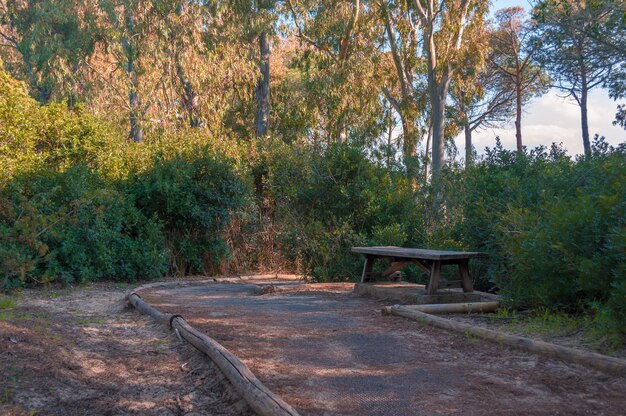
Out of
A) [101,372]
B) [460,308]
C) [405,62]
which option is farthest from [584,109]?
[101,372]

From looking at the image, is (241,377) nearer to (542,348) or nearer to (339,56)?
(542,348)

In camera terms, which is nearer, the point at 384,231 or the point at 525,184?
the point at 525,184

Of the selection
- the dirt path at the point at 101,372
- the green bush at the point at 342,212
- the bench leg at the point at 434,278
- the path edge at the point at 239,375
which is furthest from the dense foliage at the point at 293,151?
the path edge at the point at 239,375

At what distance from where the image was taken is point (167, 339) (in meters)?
7.13

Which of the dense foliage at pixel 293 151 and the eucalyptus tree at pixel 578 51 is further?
the eucalyptus tree at pixel 578 51

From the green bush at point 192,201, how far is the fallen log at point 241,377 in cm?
965

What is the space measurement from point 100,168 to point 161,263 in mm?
2666

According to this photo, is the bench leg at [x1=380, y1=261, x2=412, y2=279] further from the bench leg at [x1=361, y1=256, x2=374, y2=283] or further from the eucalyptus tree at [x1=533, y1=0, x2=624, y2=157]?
the eucalyptus tree at [x1=533, y1=0, x2=624, y2=157]

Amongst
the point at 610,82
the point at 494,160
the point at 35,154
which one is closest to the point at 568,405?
the point at 494,160

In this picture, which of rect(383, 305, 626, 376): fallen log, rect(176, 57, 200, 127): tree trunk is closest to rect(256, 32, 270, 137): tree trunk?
rect(176, 57, 200, 127): tree trunk

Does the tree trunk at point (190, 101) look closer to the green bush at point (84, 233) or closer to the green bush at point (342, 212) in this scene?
the green bush at point (84, 233)

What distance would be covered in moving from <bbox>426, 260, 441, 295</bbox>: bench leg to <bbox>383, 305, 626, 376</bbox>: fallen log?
62.0 inches

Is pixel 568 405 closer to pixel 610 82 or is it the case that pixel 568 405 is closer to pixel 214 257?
pixel 214 257

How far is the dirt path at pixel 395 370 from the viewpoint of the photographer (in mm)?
4480
